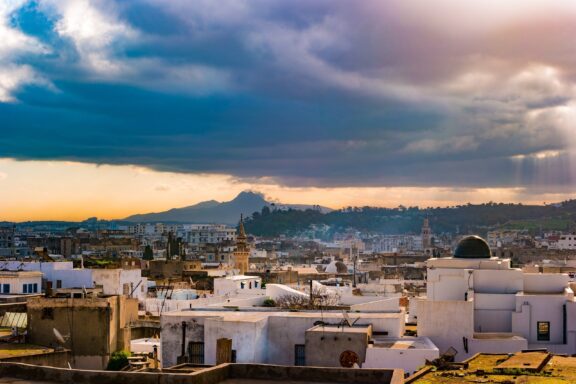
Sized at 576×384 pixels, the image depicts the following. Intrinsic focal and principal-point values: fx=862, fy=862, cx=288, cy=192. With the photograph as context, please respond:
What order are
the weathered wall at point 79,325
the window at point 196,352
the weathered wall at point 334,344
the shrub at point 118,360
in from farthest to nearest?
the weathered wall at point 79,325 < the shrub at point 118,360 < the window at point 196,352 < the weathered wall at point 334,344

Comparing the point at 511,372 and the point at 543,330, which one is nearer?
the point at 511,372

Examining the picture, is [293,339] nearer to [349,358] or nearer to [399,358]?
[349,358]

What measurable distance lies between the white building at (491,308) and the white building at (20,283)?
60.9 ft

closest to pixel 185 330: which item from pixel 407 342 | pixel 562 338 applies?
pixel 407 342

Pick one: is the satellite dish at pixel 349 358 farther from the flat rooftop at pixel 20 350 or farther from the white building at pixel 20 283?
the white building at pixel 20 283

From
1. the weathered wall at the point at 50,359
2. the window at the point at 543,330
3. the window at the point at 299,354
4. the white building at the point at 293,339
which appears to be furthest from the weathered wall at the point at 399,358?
the weathered wall at the point at 50,359

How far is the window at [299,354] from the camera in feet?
70.1

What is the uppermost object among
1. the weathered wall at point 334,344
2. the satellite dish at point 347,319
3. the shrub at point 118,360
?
the satellite dish at point 347,319

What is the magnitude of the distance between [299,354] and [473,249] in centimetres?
1029

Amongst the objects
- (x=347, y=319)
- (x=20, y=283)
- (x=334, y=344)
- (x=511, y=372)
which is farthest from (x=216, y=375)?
(x=20, y=283)

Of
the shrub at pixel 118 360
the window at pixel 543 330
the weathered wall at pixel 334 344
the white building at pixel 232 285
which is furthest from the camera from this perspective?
the white building at pixel 232 285

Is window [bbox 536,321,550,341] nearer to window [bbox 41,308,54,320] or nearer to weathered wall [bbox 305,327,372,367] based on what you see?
weathered wall [bbox 305,327,372,367]

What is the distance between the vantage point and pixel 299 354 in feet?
70.5

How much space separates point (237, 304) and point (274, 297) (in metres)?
5.91
